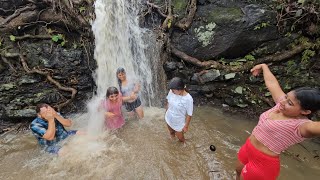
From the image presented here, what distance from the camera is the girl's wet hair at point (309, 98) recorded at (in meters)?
2.39

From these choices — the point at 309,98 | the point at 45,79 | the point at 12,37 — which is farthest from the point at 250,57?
the point at 12,37

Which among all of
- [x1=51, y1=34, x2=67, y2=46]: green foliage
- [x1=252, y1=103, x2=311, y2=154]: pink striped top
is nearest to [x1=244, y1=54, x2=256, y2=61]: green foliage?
[x1=252, y1=103, x2=311, y2=154]: pink striped top

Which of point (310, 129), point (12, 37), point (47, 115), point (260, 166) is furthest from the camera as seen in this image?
point (12, 37)

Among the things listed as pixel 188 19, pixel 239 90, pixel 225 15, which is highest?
pixel 225 15

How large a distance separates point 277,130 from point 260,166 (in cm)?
44

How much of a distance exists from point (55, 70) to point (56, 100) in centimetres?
76

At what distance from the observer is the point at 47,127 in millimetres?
4500

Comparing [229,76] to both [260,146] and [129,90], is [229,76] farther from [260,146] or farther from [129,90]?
[260,146]

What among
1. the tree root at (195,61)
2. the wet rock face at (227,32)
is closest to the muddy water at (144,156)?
the tree root at (195,61)

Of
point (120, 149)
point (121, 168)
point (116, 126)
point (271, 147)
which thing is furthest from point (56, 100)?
point (271, 147)

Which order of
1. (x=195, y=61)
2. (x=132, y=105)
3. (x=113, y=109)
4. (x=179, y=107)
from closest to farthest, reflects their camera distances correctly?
1. (x=179, y=107)
2. (x=113, y=109)
3. (x=132, y=105)
4. (x=195, y=61)

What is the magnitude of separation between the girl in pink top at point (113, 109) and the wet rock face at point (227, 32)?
8.59 ft

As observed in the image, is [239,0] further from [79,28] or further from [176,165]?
[176,165]

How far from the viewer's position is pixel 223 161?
4484 mm
